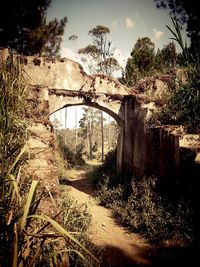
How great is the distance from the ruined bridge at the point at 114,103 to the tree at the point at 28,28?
466 cm

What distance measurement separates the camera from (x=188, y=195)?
563 cm

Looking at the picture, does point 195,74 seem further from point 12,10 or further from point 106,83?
point 12,10

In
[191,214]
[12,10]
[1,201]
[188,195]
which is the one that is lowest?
[191,214]

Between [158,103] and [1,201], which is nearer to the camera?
[1,201]

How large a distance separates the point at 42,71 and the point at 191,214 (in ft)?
24.6

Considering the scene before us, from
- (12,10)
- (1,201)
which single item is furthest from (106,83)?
(1,201)

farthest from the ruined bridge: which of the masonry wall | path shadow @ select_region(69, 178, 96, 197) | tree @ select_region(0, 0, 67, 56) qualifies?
tree @ select_region(0, 0, 67, 56)

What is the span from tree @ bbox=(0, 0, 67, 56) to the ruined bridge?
15.3ft

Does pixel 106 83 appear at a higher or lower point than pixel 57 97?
higher

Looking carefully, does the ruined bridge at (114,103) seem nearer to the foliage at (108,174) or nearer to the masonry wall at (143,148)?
the masonry wall at (143,148)

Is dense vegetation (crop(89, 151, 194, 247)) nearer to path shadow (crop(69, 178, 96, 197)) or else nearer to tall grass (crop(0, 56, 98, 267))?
path shadow (crop(69, 178, 96, 197))

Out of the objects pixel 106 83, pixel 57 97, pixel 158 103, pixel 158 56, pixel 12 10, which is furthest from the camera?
pixel 158 56

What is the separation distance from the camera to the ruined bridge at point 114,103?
7.00 m

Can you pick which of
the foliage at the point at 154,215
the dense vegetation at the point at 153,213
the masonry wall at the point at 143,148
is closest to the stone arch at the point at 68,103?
the masonry wall at the point at 143,148
